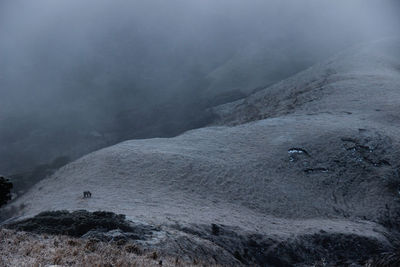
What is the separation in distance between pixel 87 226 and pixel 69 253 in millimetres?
4206

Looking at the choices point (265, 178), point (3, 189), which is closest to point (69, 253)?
point (3, 189)

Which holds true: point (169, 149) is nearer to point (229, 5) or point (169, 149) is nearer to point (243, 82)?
point (243, 82)

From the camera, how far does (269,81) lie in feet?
252

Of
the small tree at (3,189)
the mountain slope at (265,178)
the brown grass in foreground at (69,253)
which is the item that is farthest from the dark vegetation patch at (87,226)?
the small tree at (3,189)

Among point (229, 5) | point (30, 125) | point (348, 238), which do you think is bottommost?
point (348, 238)

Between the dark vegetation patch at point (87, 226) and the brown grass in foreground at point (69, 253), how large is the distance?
98 cm

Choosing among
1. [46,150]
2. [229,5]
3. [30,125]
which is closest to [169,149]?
[46,150]

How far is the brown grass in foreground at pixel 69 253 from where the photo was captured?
389 inches

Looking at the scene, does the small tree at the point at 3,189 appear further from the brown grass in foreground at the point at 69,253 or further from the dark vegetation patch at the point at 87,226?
the brown grass in foreground at the point at 69,253

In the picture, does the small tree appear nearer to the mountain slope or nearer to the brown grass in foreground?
the mountain slope

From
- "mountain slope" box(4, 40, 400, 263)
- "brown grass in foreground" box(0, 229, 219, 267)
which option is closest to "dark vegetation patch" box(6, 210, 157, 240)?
"brown grass in foreground" box(0, 229, 219, 267)

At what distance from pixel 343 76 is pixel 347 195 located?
87.1ft

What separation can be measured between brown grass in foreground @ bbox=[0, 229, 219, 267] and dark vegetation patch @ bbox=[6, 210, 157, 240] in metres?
0.98

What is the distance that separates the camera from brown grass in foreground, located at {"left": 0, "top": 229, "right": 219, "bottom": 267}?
9891 millimetres
